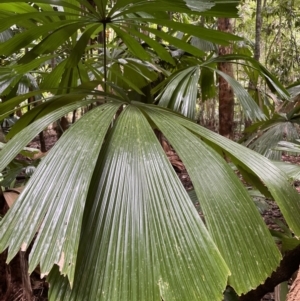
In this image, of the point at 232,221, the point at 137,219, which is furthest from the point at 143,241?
the point at 232,221

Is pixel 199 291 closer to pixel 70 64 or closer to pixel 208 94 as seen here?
pixel 70 64

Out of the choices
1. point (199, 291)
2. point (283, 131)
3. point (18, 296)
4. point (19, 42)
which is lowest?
point (18, 296)

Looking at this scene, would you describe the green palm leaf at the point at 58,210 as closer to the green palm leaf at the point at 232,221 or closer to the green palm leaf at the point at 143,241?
the green palm leaf at the point at 143,241

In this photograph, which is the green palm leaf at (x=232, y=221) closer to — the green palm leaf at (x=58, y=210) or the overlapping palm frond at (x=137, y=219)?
the overlapping palm frond at (x=137, y=219)

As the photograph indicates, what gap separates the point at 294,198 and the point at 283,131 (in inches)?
31.4

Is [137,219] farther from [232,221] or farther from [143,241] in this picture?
[232,221]

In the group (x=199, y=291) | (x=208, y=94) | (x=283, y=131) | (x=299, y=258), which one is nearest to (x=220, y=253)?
(x=199, y=291)

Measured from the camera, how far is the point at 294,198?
0.59 meters

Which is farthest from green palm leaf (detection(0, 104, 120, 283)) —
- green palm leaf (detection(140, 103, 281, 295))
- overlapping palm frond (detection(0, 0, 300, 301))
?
green palm leaf (detection(140, 103, 281, 295))

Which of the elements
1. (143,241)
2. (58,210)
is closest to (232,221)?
(143,241)

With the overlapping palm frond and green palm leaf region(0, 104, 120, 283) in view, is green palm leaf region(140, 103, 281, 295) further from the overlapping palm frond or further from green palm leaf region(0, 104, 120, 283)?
green palm leaf region(0, 104, 120, 283)

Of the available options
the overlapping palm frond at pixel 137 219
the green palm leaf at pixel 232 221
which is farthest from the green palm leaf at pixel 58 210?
the green palm leaf at pixel 232 221

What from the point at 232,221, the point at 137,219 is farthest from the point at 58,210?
the point at 232,221

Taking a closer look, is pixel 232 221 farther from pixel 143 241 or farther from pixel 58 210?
pixel 58 210
